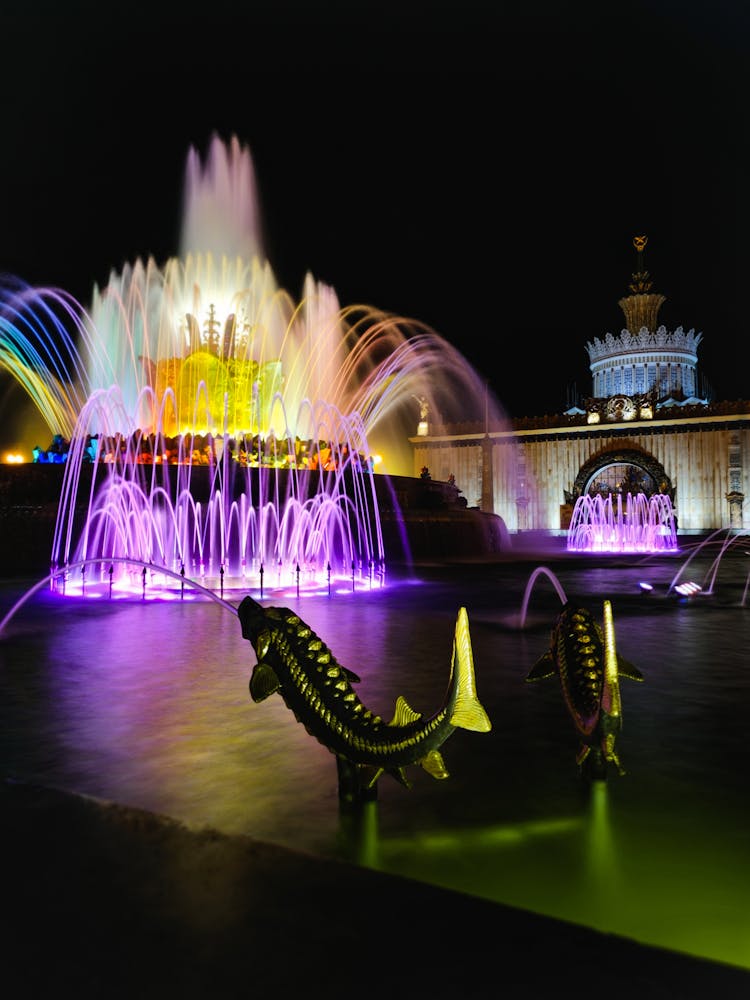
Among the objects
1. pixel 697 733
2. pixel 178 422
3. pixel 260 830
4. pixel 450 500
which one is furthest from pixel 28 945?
pixel 450 500

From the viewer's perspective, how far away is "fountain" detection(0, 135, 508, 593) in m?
18.0

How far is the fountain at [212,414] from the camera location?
18.0 m

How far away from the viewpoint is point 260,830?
11.6ft

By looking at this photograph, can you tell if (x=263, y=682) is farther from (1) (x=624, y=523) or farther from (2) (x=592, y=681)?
(1) (x=624, y=523)

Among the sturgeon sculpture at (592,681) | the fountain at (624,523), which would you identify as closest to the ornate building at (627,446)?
the fountain at (624,523)

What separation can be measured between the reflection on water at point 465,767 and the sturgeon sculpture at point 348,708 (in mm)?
243

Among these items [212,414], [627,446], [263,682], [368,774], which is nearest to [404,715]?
[368,774]

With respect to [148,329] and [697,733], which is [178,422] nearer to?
[148,329]

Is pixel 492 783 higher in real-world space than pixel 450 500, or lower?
lower

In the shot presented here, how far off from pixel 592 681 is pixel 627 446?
52.1 metres

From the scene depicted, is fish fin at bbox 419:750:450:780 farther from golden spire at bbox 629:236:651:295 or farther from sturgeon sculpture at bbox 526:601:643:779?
golden spire at bbox 629:236:651:295

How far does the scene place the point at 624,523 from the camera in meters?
49.1

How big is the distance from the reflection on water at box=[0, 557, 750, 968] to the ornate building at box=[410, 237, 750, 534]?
3708cm

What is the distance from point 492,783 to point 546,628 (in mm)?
5817
